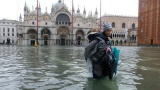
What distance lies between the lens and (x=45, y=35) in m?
74.6

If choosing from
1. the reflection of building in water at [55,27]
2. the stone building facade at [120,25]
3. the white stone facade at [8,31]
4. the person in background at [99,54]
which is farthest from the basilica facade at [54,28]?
the person in background at [99,54]

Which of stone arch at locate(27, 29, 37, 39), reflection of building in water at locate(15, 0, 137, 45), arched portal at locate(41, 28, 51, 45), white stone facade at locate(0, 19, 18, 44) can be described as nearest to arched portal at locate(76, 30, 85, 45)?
reflection of building in water at locate(15, 0, 137, 45)

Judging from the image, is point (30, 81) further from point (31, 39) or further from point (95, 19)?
point (95, 19)

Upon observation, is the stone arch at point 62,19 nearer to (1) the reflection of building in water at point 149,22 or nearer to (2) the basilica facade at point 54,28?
(2) the basilica facade at point 54,28

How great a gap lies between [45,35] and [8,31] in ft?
125

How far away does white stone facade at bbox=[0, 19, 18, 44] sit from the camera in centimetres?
10412

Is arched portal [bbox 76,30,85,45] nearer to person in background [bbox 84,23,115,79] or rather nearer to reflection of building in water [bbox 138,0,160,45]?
reflection of building in water [bbox 138,0,160,45]

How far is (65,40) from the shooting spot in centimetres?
7575

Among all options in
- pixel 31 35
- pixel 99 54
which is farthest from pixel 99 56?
pixel 31 35

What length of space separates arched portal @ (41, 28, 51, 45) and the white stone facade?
116 feet

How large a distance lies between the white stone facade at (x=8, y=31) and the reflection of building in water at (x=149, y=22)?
65793 mm

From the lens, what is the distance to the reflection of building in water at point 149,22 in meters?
52.0

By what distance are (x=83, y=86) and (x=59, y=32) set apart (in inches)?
2768

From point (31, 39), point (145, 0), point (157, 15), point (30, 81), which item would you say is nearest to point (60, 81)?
point (30, 81)
